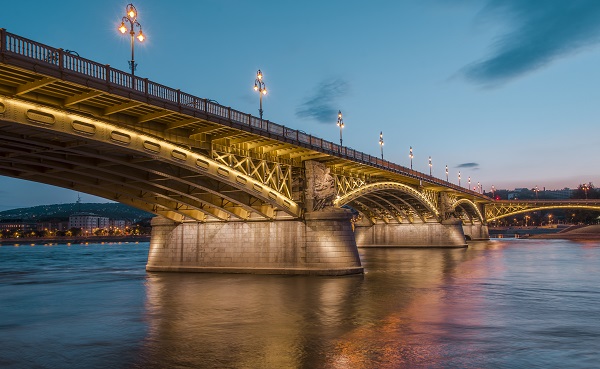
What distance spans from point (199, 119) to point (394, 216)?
63874 millimetres

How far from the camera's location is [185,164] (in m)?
29.7

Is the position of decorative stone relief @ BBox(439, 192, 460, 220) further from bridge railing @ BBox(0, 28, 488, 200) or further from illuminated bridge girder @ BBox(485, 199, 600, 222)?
bridge railing @ BBox(0, 28, 488, 200)

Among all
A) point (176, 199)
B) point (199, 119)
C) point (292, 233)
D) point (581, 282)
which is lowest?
point (581, 282)

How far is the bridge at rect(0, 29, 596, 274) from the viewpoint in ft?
73.0

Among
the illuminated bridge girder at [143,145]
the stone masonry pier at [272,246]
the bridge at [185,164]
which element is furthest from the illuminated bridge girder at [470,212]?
the stone masonry pier at [272,246]

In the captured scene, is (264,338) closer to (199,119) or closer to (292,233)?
(199,119)

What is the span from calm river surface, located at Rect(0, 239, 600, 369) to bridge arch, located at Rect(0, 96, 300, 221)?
583 cm

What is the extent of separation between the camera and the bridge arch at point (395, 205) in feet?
228

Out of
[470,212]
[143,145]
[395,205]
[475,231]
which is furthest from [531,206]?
[143,145]

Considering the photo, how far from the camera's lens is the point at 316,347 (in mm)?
16156

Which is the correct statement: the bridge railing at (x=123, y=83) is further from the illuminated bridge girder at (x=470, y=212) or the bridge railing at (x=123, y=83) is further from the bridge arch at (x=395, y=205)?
the illuminated bridge girder at (x=470, y=212)

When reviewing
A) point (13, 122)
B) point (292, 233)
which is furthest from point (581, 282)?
point (13, 122)

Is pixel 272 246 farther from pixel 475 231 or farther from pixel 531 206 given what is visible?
pixel 531 206

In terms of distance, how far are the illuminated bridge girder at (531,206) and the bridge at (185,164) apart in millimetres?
85653
